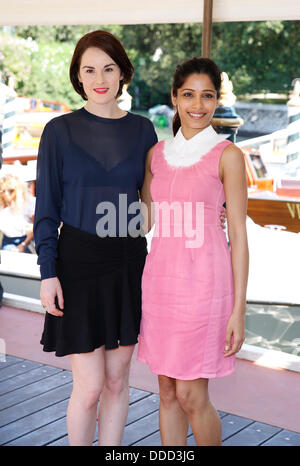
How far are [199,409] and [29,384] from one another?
4.43 feet

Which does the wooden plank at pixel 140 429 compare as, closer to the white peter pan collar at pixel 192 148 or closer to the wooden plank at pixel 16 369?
the wooden plank at pixel 16 369

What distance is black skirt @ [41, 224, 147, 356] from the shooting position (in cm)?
189

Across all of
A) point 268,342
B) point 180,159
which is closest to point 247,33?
point 268,342

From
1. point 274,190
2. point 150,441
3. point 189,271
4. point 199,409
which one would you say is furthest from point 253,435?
point 274,190

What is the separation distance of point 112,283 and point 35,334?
2067 millimetres

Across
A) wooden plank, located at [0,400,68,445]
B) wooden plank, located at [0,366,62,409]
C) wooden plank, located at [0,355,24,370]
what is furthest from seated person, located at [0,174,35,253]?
wooden plank, located at [0,400,68,445]

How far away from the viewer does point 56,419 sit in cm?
266

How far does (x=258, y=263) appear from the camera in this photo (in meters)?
4.20

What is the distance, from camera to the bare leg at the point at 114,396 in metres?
2.01

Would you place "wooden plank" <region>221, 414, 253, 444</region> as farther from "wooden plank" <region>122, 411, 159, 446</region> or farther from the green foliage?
the green foliage

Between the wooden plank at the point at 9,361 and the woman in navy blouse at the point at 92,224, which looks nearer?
the woman in navy blouse at the point at 92,224

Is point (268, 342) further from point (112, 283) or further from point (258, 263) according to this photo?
point (112, 283)

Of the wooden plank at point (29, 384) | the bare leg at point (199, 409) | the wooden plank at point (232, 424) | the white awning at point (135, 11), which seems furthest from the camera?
the white awning at point (135, 11)

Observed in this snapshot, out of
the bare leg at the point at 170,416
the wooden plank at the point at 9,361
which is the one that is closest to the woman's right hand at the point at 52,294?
the bare leg at the point at 170,416
